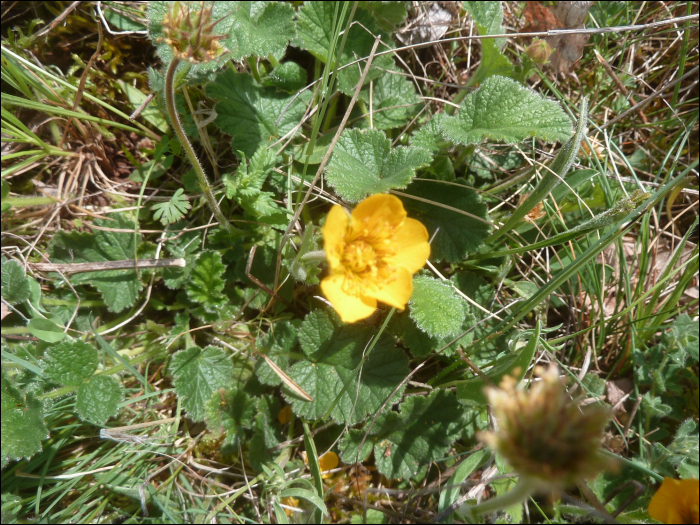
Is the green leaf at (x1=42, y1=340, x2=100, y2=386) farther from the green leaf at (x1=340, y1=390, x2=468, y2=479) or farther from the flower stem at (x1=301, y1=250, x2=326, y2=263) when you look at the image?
the green leaf at (x1=340, y1=390, x2=468, y2=479)

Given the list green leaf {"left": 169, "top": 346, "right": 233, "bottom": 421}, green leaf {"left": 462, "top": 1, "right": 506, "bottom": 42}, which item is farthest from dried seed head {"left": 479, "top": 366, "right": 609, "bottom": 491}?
green leaf {"left": 462, "top": 1, "right": 506, "bottom": 42}

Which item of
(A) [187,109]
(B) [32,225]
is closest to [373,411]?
(A) [187,109]

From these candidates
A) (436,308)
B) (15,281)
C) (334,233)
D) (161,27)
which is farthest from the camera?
(15,281)

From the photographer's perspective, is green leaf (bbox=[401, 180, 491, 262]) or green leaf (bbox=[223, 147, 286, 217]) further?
green leaf (bbox=[401, 180, 491, 262])

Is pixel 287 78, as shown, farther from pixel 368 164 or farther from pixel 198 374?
pixel 198 374

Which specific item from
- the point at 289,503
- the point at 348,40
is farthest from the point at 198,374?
the point at 348,40

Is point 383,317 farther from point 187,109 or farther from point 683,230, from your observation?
point 683,230

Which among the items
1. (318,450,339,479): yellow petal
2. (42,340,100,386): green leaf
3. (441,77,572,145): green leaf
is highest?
(441,77,572,145): green leaf

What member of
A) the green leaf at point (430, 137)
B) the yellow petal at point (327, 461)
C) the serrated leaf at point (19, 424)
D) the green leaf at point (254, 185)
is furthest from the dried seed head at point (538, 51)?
the serrated leaf at point (19, 424)
